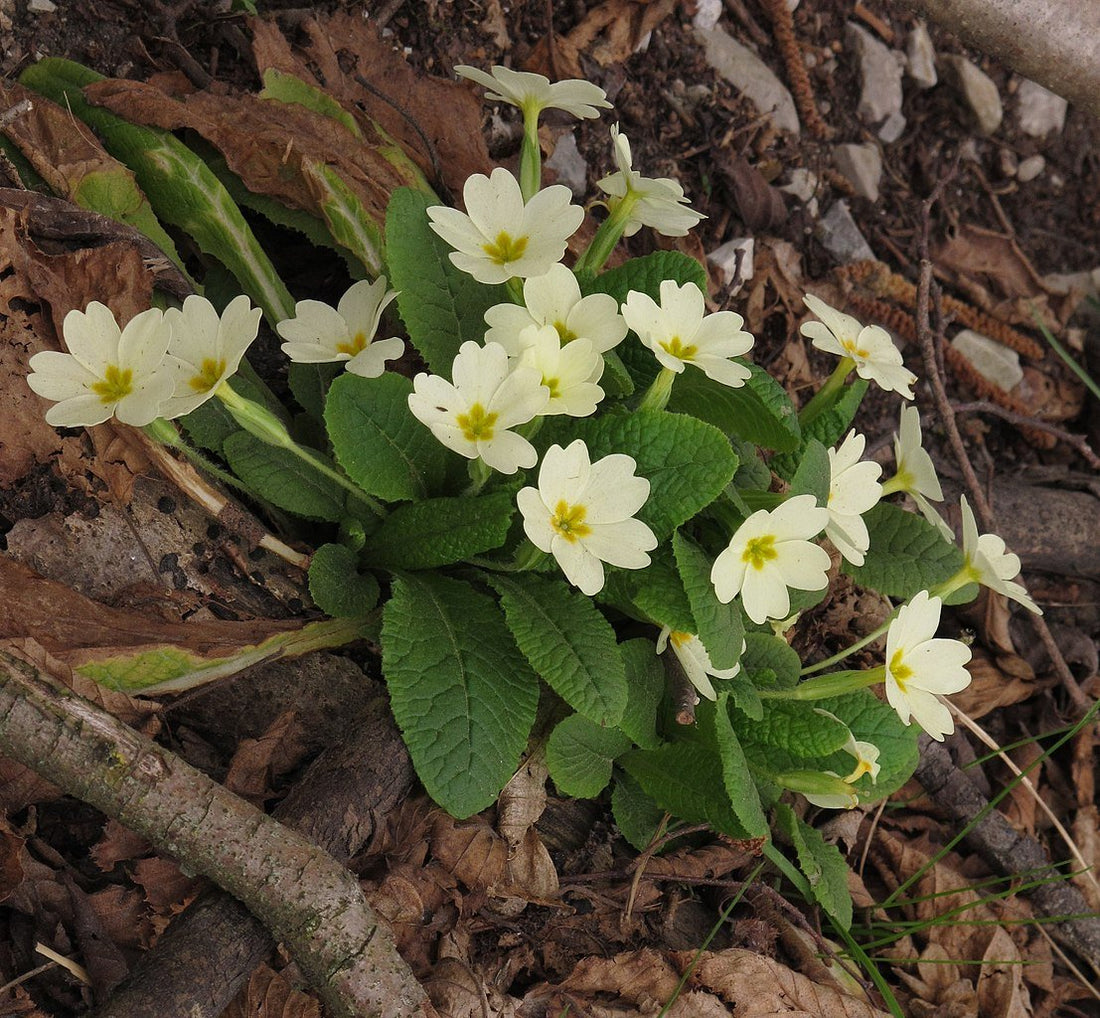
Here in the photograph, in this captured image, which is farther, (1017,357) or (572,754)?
(1017,357)

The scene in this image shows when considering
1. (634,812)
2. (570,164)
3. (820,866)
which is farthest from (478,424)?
(570,164)

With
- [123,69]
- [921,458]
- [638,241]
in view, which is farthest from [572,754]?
[123,69]

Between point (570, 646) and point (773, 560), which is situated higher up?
point (773, 560)

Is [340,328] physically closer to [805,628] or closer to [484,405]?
[484,405]

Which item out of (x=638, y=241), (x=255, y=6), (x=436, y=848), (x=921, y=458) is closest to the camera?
(x=436, y=848)

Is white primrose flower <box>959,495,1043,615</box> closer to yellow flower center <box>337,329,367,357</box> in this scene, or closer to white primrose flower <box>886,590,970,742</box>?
white primrose flower <box>886,590,970,742</box>

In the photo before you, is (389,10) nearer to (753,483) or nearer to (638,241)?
(638,241)
